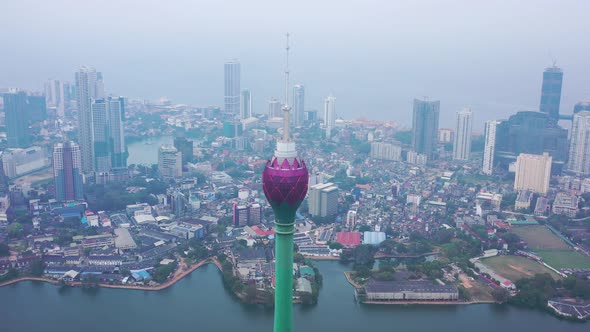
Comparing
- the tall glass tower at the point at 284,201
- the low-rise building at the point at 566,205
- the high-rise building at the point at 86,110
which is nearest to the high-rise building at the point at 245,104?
the high-rise building at the point at 86,110

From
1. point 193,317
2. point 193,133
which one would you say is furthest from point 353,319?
point 193,133

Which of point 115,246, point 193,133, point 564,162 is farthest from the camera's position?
point 193,133

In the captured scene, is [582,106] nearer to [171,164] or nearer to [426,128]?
[426,128]

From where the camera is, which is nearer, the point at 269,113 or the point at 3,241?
the point at 3,241

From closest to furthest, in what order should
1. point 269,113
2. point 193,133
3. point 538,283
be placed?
point 538,283 < point 193,133 < point 269,113

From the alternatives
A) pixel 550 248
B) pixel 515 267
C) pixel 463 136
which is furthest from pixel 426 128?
pixel 515 267

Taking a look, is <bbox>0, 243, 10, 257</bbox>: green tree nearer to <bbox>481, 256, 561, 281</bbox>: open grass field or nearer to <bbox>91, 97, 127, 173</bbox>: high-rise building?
<bbox>91, 97, 127, 173</bbox>: high-rise building

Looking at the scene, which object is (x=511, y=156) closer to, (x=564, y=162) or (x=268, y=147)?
(x=564, y=162)

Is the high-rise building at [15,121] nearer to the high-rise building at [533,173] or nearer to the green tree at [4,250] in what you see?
the green tree at [4,250]
